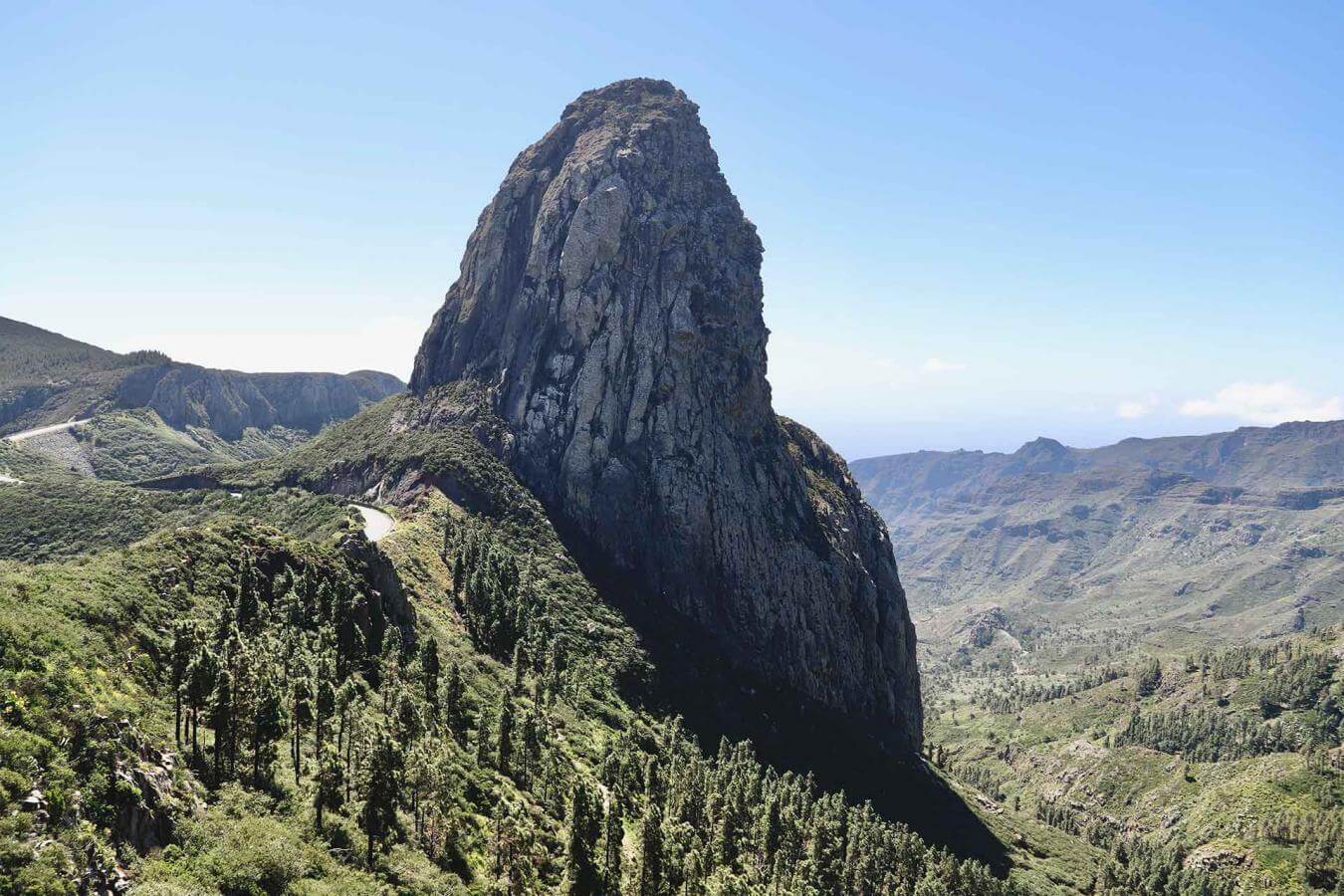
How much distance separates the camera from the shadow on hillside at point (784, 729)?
160500 mm

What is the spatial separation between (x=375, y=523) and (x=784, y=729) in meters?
111

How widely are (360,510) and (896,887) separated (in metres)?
137

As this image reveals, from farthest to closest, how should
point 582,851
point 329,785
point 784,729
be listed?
point 784,729
point 582,851
point 329,785

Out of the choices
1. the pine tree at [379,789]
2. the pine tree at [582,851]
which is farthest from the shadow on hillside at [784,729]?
the pine tree at [379,789]

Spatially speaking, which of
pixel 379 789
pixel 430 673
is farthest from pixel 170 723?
pixel 430 673

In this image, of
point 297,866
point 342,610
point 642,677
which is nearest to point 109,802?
point 297,866

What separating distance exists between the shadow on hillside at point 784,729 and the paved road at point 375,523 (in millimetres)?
49740

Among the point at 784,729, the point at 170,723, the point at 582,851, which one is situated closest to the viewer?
the point at 170,723

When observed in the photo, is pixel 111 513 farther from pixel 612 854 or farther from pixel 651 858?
pixel 651 858

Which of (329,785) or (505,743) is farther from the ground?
(329,785)

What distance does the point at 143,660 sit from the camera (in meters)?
58.5

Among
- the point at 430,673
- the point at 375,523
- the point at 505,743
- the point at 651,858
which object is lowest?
the point at 651,858

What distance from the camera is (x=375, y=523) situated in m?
153

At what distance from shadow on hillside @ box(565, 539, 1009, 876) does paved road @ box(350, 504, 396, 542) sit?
4974 cm
